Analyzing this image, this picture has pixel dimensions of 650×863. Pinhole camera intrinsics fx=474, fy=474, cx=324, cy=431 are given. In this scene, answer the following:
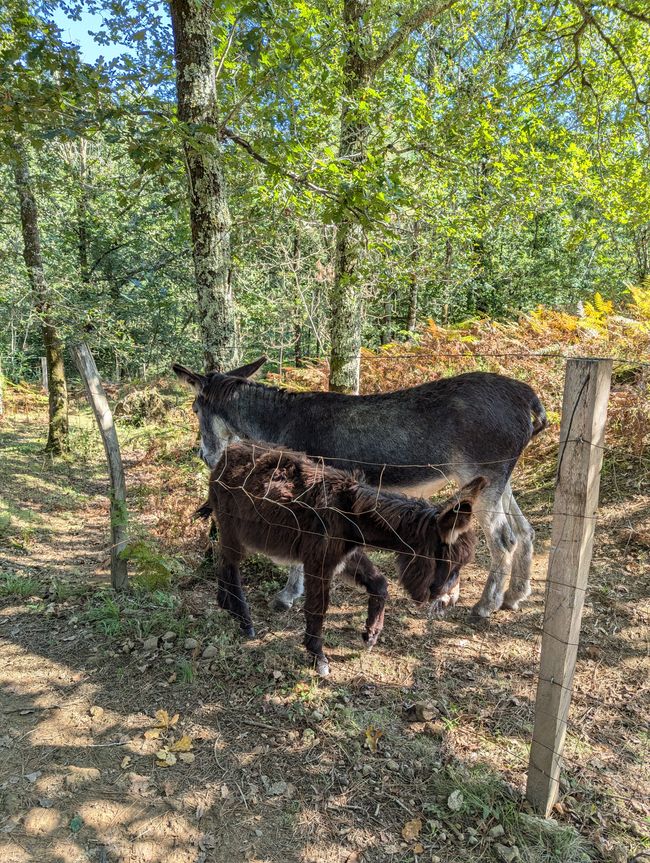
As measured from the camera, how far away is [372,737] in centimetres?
304

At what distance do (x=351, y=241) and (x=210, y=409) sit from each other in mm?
3284

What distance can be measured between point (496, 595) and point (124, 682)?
3.22 m

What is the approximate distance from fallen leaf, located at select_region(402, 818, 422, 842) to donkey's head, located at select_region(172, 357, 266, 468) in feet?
11.1

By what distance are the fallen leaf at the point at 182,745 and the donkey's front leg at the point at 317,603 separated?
101 centimetres

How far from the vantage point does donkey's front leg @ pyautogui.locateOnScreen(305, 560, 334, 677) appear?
3.50m

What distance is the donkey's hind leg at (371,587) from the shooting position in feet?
12.8

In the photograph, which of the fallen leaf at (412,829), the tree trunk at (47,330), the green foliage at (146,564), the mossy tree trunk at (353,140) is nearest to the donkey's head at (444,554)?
the fallen leaf at (412,829)

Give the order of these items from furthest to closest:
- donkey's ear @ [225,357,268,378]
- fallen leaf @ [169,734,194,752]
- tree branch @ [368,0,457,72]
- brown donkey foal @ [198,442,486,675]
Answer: tree branch @ [368,0,457,72] < donkey's ear @ [225,357,268,378] < brown donkey foal @ [198,442,486,675] < fallen leaf @ [169,734,194,752]

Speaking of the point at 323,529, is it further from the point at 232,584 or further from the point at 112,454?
the point at 112,454

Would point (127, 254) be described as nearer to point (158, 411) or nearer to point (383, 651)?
point (158, 411)

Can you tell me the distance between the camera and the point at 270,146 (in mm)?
4883

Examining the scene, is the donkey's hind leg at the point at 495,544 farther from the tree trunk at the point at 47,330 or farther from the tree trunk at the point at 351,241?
the tree trunk at the point at 47,330

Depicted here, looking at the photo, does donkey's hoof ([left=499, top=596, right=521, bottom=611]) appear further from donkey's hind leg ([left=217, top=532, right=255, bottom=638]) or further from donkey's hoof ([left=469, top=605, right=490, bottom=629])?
donkey's hind leg ([left=217, top=532, right=255, bottom=638])

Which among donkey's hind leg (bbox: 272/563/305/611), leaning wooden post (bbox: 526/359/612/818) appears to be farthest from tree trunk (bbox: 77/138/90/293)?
leaning wooden post (bbox: 526/359/612/818)
